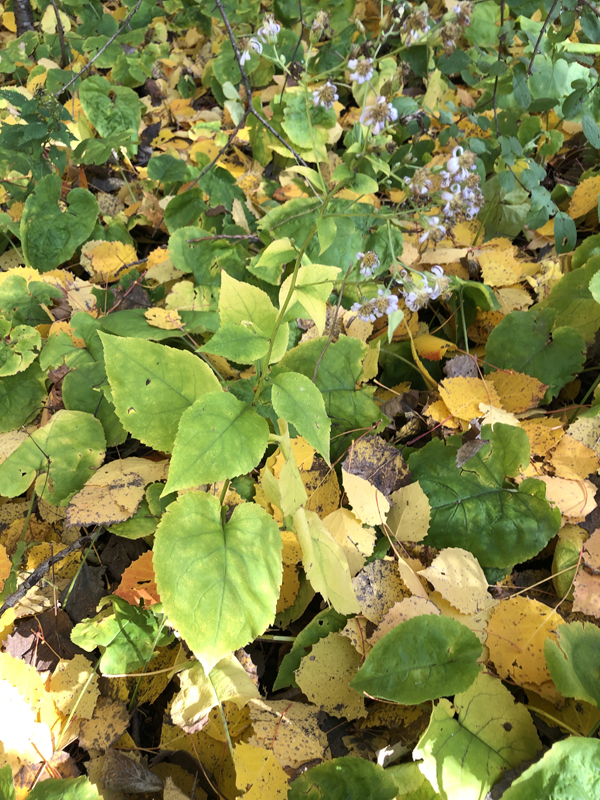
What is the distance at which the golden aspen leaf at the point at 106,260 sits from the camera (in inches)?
69.4

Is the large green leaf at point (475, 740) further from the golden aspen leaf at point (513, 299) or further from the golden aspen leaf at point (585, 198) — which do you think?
the golden aspen leaf at point (585, 198)

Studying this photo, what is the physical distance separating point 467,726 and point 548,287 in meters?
1.19

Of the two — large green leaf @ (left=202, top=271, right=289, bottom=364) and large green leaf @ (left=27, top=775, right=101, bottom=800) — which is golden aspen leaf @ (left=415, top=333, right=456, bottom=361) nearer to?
large green leaf @ (left=202, top=271, right=289, bottom=364)

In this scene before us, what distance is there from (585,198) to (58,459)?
1.76 meters

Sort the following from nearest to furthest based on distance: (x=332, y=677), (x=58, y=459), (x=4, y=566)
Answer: (x=332, y=677), (x=4, y=566), (x=58, y=459)

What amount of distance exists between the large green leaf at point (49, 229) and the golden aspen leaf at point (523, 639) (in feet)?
5.61

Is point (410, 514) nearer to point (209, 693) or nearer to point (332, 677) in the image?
point (332, 677)

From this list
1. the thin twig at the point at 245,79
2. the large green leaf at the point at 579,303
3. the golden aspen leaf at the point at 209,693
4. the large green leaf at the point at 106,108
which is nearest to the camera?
the golden aspen leaf at the point at 209,693

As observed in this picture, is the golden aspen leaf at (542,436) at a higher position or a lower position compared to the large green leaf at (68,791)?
lower

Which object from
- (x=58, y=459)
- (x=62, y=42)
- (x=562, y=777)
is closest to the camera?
(x=562, y=777)

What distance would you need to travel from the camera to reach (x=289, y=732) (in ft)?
3.01

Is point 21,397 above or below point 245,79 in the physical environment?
below

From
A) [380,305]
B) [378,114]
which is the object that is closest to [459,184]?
[378,114]


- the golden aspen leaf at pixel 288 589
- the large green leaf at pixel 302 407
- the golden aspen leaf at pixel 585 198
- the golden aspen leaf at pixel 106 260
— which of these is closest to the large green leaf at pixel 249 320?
the large green leaf at pixel 302 407
